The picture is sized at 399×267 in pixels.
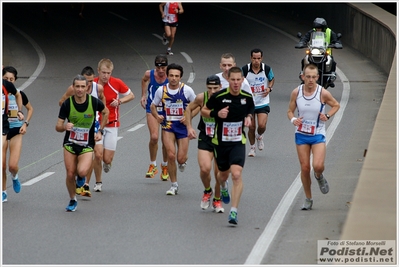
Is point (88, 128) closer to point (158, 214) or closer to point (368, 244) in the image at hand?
point (158, 214)

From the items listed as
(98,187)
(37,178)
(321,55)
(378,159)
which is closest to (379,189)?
(378,159)

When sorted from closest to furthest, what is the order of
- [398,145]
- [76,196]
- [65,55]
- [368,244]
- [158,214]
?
1. [368,244]
2. [398,145]
3. [158,214]
4. [76,196]
5. [65,55]

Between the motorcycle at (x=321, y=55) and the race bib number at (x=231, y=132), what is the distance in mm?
10864

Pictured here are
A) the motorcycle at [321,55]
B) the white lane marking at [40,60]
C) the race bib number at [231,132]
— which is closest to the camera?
the race bib number at [231,132]

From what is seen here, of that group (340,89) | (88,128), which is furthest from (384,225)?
(340,89)

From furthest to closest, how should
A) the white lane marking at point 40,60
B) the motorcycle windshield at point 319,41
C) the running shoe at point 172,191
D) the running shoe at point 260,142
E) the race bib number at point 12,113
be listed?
1. the white lane marking at point 40,60
2. the motorcycle windshield at point 319,41
3. the running shoe at point 260,142
4. the running shoe at point 172,191
5. the race bib number at point 12,113

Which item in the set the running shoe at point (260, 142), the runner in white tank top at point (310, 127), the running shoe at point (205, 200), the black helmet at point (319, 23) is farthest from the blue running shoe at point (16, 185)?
the black helmet at point (319, 23)

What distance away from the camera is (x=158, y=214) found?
11.9 m

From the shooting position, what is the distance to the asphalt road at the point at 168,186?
998 centimetres

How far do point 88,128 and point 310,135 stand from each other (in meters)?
2.83

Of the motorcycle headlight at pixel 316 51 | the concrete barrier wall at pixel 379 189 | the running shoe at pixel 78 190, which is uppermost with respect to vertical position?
the concrete barrier wall at pixel 379 189

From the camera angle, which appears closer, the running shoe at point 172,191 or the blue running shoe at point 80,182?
the blue running shoe at point 80,182

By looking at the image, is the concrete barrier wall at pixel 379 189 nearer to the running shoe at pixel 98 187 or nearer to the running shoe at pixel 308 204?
the running shoe at pixel 308 204

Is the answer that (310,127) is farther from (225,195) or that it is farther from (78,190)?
(78,190)
